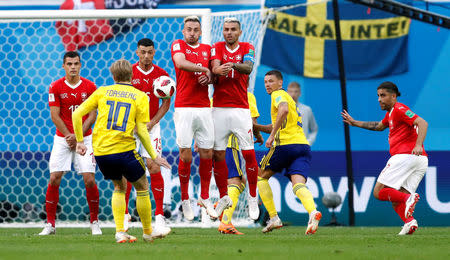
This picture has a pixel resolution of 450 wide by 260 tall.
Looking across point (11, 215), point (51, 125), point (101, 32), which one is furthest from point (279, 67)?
point (11, 215)

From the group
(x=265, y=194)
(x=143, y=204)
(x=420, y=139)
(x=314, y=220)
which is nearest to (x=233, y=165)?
(x=265, y=194)

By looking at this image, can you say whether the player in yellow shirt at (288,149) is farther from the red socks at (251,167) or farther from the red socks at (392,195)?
the red socks at (392,195)

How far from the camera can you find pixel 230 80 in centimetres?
895

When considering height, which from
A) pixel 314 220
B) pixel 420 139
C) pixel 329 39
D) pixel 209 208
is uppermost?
pixel 329 39

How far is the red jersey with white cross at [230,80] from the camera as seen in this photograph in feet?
29.2

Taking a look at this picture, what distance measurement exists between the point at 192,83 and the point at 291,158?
1.47 meters

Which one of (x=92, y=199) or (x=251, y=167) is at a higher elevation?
(x=251, y=167)

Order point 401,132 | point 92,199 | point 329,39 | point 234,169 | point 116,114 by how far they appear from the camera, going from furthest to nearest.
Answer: point 329,39 → point 234,169 → point 92,199 → point 401,132 → point 116,114

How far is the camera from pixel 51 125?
14086 millimetres

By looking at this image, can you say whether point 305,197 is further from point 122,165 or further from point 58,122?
point 58,122

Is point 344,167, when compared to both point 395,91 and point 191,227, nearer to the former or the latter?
point 191,227

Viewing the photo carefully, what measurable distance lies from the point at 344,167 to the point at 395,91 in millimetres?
4228

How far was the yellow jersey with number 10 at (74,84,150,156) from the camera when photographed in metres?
7.32

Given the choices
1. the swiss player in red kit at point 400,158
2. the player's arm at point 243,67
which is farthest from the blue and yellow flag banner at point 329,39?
the player's arm at point 243,67
